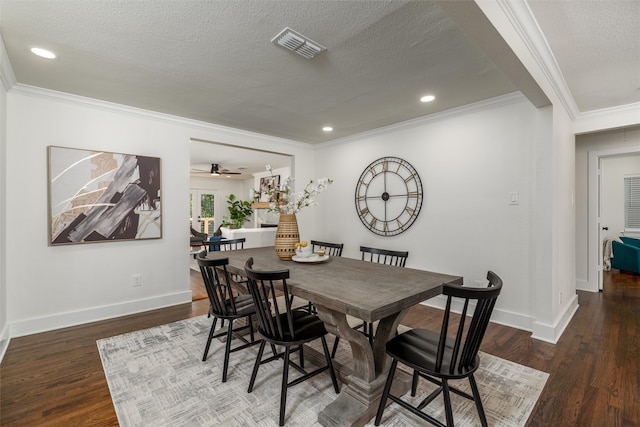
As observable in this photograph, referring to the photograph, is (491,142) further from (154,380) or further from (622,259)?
(622,259)

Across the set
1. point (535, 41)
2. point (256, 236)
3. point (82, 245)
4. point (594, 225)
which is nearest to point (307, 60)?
point (535, 41)

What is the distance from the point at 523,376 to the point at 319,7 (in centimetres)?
284

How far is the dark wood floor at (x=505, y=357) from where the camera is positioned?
1.78 meters

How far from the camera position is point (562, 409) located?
5.96 feet

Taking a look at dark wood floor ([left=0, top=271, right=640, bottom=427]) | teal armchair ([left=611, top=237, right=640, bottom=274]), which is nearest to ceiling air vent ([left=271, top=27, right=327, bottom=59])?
dark wood floor ([left=0, top=271, right=640, bottom=427])

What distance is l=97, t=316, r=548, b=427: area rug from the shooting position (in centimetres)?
173

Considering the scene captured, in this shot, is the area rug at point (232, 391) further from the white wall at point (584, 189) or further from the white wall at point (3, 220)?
the white wall at point (584, 189)

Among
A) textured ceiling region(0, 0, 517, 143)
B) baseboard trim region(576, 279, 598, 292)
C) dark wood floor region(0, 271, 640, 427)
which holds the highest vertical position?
textured ceiling region(0, 0, 517, 143)

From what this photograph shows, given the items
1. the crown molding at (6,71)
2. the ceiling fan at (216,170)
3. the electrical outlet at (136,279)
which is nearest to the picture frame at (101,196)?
the electrical outlet at (136,279)

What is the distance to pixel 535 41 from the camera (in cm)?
202

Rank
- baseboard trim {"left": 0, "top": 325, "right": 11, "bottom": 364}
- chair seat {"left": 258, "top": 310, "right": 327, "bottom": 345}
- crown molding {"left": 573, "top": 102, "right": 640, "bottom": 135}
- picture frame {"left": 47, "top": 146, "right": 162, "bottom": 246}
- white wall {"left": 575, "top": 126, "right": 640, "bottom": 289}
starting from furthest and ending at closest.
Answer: white wall {"left": 575, "top": 126, "right": 640, "bottom": 289} < crown molding {"left": 573, "top": 102, "right": 640, "bottom": 135} < picture frame {"left": 47, "top": 146, "right": 162, "bottom": 246} < baseboard trim {"left": 0, "top": 325, "right": 11, "bottom": 364} < chair seat {"left": 258, "top": 310, "right": 327, "bottom": 345}

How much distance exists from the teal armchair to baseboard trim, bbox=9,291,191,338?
727 cm

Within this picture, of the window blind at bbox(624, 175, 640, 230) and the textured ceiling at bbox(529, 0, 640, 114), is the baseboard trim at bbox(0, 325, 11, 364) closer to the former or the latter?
the textured ceiling at bbox(529, 0, 640, 114)

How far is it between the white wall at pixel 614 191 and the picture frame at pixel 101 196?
847 cm
